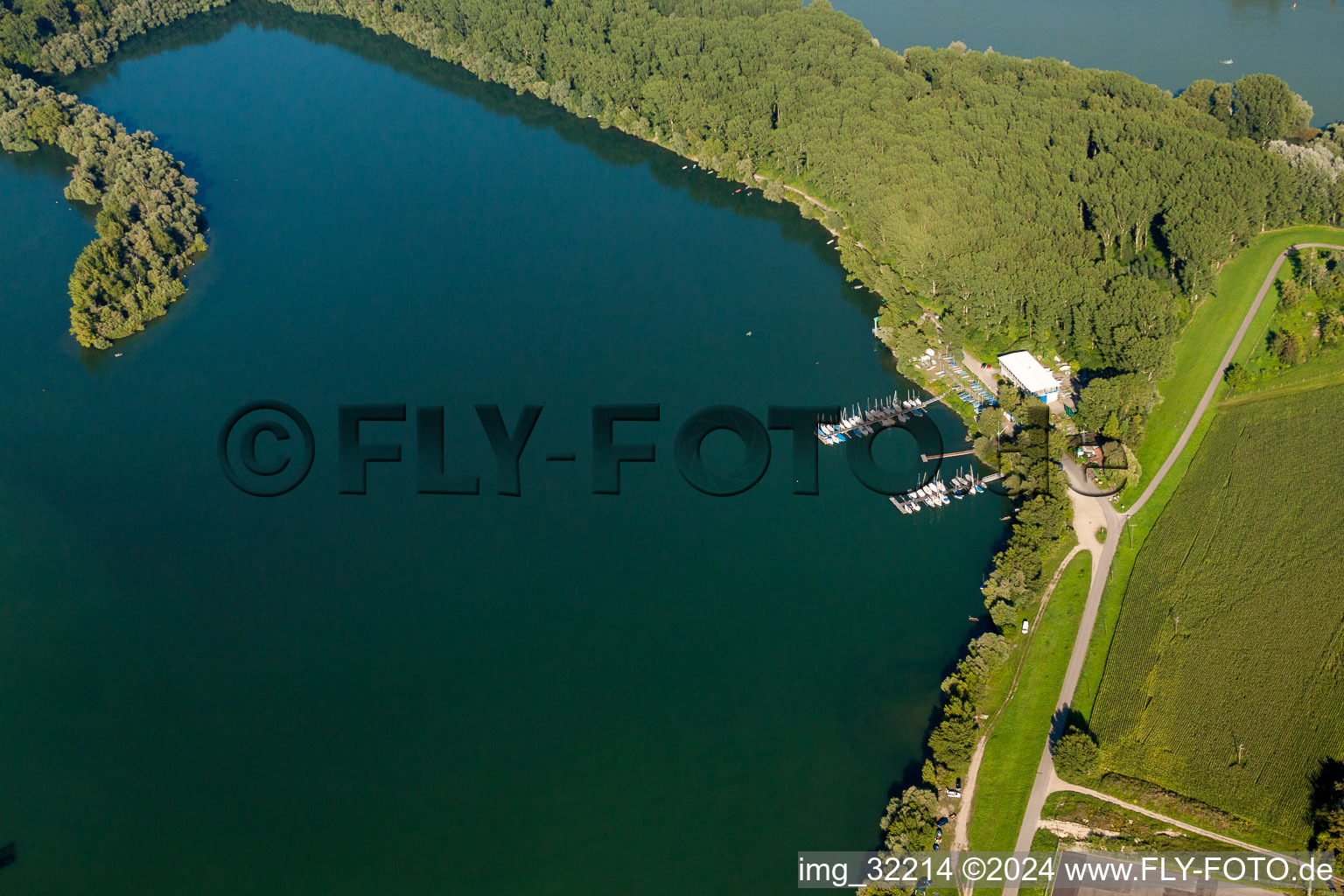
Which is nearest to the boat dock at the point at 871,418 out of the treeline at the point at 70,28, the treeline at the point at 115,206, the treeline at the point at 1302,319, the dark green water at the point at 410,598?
the dark green water at the point at 410,598

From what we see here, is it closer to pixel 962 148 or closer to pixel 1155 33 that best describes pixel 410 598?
pixel 962 148

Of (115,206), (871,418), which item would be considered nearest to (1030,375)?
(871,418)

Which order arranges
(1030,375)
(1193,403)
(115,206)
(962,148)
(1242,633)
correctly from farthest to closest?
1. (115,206)
2. (962,148)
3. (1030,375)
4. (1193,403)
5. (1242,633)

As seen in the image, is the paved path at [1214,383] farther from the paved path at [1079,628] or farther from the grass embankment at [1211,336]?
the paved path at [1079,628]

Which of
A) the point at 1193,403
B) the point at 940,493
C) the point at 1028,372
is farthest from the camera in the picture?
the point at 1028,372

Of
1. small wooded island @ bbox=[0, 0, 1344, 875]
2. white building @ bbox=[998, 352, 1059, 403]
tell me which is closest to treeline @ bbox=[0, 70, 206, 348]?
small wooded island @ bbox=[0, 0, 1344, 875]

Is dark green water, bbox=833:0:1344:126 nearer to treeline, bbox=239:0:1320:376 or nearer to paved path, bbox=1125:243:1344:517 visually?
treeline, bbox=239:0:1320:376
